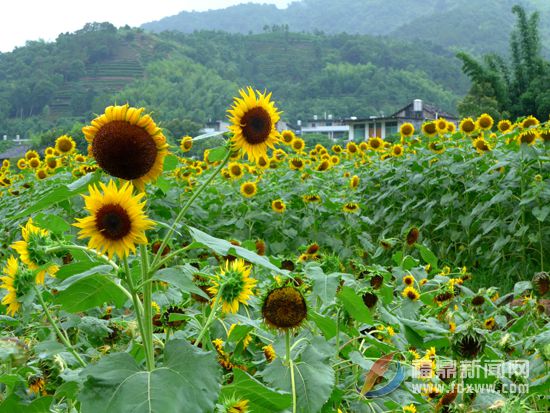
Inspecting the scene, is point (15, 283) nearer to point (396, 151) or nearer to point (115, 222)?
point (115, 222)

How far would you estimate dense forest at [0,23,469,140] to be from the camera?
208 feet

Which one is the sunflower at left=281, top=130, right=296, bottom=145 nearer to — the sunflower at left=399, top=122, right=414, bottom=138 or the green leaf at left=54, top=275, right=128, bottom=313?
the sunflower at left=399, top=122, right=414, bottom=138

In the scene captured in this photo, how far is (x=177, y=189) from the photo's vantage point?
243 inches

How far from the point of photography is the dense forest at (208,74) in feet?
208

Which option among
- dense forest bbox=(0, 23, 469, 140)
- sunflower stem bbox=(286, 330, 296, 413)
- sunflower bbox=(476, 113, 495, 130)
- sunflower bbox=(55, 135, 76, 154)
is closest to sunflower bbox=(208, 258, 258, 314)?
sunflower stem bbox=(286, 330, 296, 413)

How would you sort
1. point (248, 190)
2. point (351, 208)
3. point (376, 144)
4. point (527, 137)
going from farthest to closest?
point (376, 144) → point (248, 190) → point (351, 208) → point (527, 137)

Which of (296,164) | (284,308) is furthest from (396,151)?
(284,308)

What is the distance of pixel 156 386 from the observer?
1.09m

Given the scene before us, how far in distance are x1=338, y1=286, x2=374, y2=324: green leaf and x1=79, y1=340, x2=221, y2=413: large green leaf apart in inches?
19.2

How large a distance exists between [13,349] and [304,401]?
563mm

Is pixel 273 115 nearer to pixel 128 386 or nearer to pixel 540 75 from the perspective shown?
pixel 128 386

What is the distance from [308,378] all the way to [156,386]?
0.37 m

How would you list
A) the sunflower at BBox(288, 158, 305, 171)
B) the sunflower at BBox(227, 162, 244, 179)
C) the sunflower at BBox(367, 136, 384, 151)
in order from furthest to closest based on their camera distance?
the sunflower at BBox(367, 136, 384, 151)
the sunflower at BBox(288, 158, 305, 171)
the sunflower at BBox(227, 162, 244, 179)

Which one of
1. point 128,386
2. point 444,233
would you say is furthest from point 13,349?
point 444,233
